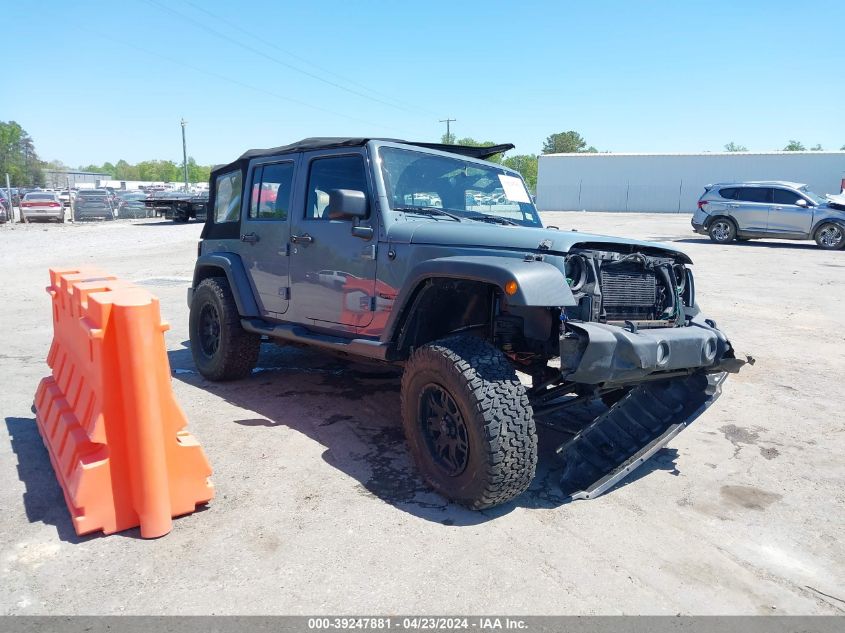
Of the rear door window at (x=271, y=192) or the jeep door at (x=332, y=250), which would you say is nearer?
the jeep door at (x=332, y=250)

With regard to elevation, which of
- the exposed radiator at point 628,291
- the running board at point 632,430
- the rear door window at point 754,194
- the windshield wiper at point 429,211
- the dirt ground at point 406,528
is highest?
the rear door window at point 754,194

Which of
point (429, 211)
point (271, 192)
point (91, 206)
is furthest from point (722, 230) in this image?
point (91, 206)

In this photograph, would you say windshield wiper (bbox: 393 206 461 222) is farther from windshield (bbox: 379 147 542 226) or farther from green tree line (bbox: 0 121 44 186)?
green tree line (bbox: 0 121 44 186)

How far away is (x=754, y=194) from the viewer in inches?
709

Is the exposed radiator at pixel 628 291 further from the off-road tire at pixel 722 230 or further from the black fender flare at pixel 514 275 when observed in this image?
the off-road tire at pixel 722 230

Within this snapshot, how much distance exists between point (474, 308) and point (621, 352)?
1.10m

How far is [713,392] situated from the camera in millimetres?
3842

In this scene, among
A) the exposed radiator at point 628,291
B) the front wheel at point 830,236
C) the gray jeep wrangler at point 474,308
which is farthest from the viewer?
the front wheel at point 830,236

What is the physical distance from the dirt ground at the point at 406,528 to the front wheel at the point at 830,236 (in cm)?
1386

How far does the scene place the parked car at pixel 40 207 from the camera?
1023 inches

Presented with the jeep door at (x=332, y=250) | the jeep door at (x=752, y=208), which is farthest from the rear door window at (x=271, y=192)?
the jeep door at (x=752, y=208)

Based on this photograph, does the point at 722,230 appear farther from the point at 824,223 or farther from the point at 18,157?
the point at 18,157

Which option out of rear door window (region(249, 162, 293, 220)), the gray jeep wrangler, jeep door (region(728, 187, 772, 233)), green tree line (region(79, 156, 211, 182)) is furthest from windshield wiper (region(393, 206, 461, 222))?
green tree line (region(79, 156, 211, 182))
